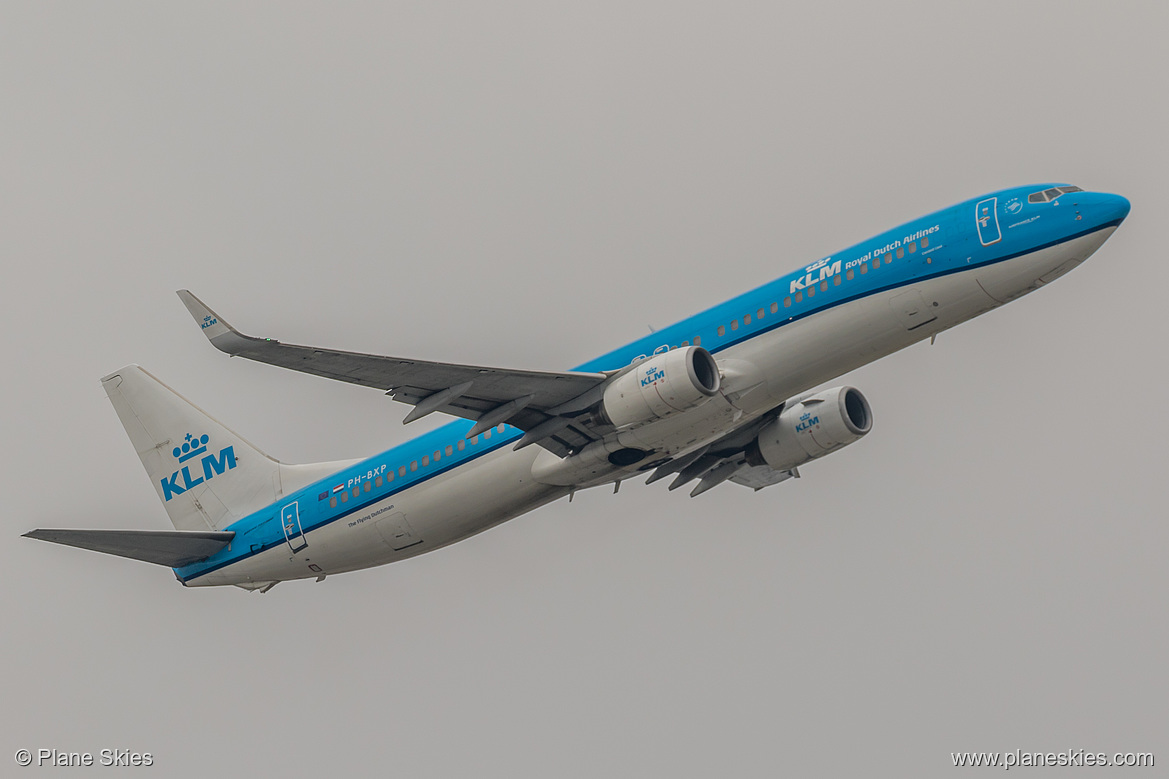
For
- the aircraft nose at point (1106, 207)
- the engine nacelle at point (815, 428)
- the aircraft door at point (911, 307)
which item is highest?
the aircraft nose at point (1106, 207)

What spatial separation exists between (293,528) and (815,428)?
50.0ft

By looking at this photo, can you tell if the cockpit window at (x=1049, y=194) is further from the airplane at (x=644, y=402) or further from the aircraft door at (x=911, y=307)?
the aircraft door at (x=911, y=307)

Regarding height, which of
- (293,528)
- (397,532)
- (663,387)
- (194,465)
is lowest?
(397,532)

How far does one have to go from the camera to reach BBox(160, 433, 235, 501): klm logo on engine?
136 ft

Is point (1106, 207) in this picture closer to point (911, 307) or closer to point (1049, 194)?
point (1049, 194)

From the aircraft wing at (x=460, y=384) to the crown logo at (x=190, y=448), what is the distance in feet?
39.5

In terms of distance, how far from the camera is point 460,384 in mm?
31031

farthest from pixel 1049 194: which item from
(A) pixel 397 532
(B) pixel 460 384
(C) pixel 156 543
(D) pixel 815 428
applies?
(C) pixel 156 543

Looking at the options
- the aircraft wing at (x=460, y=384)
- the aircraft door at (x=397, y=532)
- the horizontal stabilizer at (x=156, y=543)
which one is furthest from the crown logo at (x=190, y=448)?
the aircraft wing at (x=460, y=384)

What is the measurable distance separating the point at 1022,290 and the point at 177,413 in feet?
86.9

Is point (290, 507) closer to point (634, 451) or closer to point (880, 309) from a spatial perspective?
point (634, 451)

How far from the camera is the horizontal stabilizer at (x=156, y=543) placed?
35094mm

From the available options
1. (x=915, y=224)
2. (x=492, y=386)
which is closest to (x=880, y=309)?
(x=915, y=224)

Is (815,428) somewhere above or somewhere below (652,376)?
below
